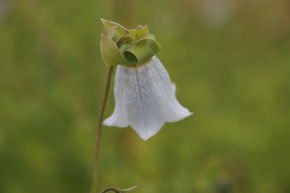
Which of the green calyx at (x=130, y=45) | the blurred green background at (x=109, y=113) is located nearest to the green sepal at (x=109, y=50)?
the green calyx at (x=130, y=45)

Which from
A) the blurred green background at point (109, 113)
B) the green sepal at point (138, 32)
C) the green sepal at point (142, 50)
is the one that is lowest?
the blurred green background at point (109, 113)

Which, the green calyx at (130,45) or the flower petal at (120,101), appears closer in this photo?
the green calyx at (130,45)

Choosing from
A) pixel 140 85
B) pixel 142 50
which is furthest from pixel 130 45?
pixel 140 85

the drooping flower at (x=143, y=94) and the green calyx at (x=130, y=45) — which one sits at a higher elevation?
the green calyx at (x=130, y=45)

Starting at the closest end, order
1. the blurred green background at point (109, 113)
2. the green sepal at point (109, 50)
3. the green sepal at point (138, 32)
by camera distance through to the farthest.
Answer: the green sepal at point (109, 50) → the green sepal at point (138, 32) → the blurred green background at point (109, 113)

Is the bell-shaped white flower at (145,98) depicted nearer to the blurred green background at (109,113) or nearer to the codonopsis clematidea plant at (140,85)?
the codonopsis clematidea plant at (140,85)

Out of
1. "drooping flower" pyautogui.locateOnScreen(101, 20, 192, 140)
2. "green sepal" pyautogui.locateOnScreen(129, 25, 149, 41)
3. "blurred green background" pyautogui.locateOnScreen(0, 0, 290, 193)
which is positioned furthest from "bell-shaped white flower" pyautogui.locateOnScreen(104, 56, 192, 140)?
"blurred green background" pyautogui.locateOnScreen(0, 0, 290, 193)

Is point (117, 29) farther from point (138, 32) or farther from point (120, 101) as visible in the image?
point (120, 101)

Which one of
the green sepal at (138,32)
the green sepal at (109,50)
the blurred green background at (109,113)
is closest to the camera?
the green sepal at (109,50)

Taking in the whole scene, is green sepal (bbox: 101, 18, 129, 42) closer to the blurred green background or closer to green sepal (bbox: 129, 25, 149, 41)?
green sepal (bbox: 129, 25, 149, 41)
